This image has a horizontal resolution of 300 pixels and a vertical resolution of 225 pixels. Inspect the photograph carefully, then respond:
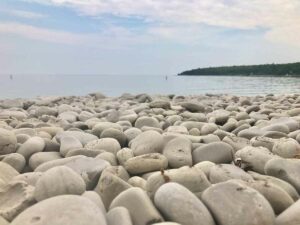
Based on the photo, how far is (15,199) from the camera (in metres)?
2.91

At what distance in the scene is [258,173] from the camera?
12.0 ft

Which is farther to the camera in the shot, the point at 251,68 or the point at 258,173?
the point at 251,68

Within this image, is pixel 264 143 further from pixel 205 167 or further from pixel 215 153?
pixel 205 167

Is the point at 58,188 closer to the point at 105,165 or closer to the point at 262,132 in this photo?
the point at 105,165

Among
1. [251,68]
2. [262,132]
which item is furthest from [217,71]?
[262,132]

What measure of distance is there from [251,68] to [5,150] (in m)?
84.4

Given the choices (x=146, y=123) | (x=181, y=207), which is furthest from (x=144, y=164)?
(x=146, y=123)

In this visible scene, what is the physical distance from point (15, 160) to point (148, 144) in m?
1.17

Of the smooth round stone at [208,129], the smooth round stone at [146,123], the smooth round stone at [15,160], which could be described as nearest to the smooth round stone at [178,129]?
the smooth round stone at [208,129]

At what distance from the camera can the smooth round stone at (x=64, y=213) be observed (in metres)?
2.22

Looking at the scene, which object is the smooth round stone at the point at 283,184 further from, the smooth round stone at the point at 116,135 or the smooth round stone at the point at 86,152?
the smooth round stone at the point at 116,135

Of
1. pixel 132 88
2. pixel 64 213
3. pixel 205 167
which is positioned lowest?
pixel 132 88

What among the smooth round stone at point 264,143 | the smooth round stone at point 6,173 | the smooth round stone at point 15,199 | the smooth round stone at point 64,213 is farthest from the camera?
the smooth round stone at point 264,143

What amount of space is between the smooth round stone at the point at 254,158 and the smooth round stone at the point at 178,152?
413 millimetres
